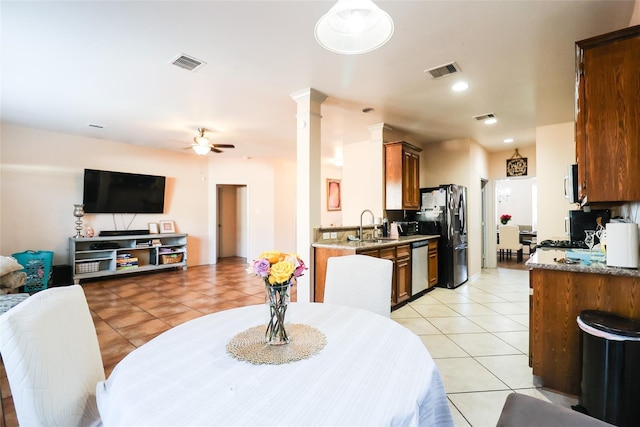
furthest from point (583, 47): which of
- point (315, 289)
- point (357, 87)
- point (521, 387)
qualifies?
point (315, 289)

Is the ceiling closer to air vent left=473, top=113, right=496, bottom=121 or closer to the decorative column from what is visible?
air vent left=473, top=113, right=496, bottom=121

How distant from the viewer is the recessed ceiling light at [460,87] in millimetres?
3074

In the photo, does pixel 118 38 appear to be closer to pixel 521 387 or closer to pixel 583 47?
pixel 583 47

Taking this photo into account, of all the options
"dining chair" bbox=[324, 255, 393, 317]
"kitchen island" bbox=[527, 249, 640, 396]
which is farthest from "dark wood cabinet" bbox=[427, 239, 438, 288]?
"dining chair" bbox=[324, 255, 393, 317]

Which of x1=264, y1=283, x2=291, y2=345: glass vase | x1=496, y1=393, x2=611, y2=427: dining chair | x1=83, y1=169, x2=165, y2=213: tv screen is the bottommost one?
x1=496, y1=393, x2=611, y2=427: dining chair

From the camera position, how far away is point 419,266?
413 cm

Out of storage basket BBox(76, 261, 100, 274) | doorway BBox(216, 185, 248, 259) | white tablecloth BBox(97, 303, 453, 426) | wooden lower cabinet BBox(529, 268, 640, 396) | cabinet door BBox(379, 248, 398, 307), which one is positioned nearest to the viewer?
white tablecloth BBox(97, 303, 453, 426)

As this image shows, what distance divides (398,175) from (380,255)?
5.05ft

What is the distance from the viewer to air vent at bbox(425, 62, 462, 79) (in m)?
2.69

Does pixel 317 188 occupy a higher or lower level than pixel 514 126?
lower

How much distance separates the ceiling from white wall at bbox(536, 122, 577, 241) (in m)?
0.33

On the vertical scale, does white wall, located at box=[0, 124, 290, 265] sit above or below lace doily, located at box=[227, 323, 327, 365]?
above

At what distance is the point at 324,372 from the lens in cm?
89

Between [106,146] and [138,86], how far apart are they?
3.04 metres
